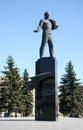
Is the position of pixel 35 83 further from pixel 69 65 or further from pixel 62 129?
pixel 69 65

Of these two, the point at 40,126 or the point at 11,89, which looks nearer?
the point at 40,126

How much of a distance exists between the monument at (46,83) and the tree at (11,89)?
23.6 m

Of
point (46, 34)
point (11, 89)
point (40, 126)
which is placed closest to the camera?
point (40, 126)

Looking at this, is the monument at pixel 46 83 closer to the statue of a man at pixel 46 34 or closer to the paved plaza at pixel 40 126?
the statue of a man at pixel 46 34

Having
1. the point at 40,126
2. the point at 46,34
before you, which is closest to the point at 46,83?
the point at 46,34

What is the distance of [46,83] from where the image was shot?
17594mm

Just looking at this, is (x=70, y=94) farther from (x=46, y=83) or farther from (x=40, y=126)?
(x=40, y=126)

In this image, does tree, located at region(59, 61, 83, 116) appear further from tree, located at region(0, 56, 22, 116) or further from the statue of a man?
the statue of a man

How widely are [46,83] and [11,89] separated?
81.2ft

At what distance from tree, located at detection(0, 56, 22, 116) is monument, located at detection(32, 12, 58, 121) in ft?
77.4

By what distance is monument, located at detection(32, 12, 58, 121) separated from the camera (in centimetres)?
1728

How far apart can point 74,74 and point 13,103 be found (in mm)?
9217

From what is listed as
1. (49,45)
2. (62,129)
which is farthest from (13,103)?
(62,129)

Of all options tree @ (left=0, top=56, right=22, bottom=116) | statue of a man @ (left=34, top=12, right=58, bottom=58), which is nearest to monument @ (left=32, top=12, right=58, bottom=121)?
statue of a man @ (left=34, top=12, right=58, bottom=58)
